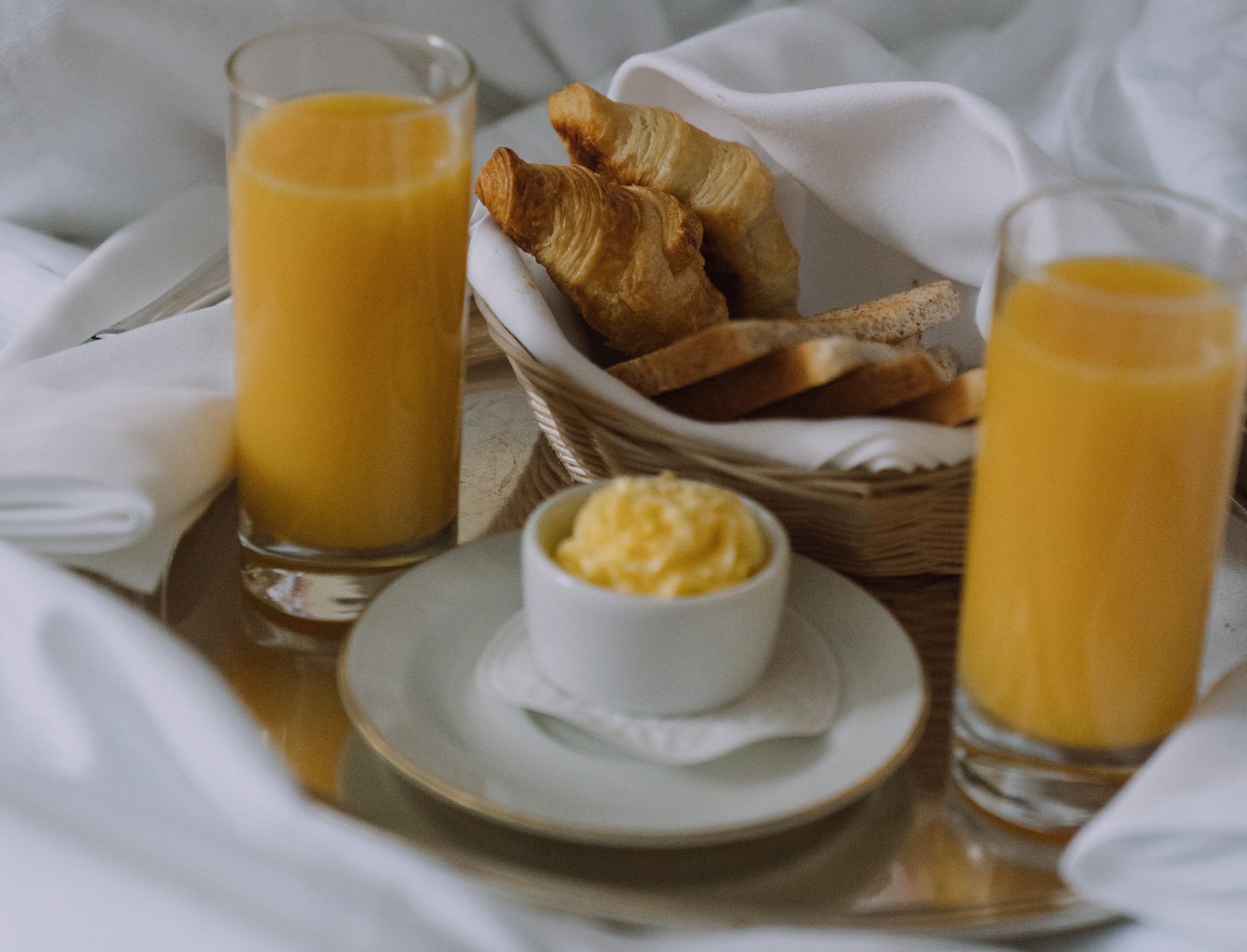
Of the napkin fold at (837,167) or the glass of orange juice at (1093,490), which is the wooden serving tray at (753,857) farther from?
the napkin fold at (837,167)

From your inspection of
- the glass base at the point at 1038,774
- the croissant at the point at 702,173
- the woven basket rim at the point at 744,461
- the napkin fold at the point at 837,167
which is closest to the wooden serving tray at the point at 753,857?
the glass base at the point at 1038,774

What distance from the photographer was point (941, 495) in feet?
2.98

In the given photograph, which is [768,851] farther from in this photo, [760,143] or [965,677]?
[760,143]

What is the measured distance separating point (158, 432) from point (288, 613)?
0.13 metres

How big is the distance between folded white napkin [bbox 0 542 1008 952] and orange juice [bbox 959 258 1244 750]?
5.2 inches

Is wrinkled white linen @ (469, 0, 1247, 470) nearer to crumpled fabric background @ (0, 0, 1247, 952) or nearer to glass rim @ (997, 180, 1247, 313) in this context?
crumpled fabric background @ (0, 0, 1247, 952)

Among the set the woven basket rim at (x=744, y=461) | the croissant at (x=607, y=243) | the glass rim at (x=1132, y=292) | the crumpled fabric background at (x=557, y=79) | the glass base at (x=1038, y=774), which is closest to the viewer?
the glass rim at (x=1132, y=292)

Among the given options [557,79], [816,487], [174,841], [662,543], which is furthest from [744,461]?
[557,79]

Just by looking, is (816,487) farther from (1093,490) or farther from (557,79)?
(557,79)

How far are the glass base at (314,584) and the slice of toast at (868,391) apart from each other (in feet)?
0.75

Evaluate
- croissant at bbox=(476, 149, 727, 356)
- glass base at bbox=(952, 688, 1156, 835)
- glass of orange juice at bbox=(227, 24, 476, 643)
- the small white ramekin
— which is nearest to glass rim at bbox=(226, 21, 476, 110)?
glass of orange juice at bbox=(227, 24, 476, 643)

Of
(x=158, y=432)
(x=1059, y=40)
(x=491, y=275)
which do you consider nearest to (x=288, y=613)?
(x=158, y=432)

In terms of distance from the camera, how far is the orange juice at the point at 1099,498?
0.67 metres

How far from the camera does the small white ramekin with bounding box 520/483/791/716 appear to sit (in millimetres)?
753
